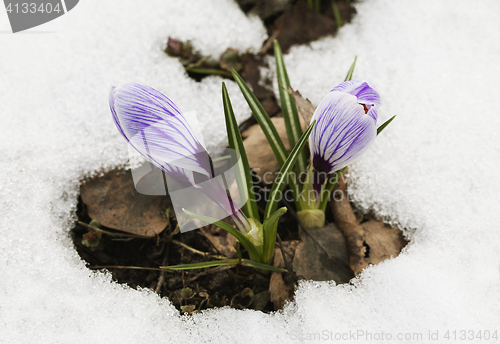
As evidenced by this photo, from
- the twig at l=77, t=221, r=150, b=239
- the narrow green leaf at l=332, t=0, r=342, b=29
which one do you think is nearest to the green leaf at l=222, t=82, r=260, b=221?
the twig at l=77, t=221, r=150, b=239

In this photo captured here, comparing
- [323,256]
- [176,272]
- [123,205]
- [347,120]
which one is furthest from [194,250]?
[347,120]

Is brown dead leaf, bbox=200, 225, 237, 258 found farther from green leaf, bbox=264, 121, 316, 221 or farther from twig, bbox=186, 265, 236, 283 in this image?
green leaf, bbox=264, 121, 316, 221

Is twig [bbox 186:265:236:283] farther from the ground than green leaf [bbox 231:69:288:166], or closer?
closer

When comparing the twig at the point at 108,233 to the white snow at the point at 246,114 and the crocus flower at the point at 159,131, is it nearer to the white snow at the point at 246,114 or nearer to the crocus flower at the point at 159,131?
the white snow at the point at 246,114

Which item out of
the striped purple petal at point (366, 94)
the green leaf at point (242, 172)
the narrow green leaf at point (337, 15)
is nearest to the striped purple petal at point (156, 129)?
the green leaf at point (242, 172)

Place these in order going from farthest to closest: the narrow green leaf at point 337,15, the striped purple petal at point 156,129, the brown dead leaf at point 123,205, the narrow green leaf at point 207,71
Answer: the narrow green leaf at point 337,15 → the narrow green leaf at point 207,71 → the brown dead leaf at point 123,205 → the striped purple petal at point 156,129

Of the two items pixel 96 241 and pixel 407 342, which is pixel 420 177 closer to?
pixel 407 342
